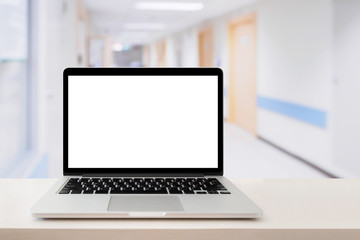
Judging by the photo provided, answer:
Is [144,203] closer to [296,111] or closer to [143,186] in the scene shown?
[143,186]

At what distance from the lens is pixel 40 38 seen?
1.94 meters

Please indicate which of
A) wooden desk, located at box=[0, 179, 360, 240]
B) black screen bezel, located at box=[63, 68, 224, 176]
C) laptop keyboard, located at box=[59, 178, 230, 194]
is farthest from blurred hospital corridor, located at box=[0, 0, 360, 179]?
wooden desk, located at box=[0, 179, 360, 240]

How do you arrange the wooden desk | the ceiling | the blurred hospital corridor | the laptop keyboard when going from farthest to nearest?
the ceiling
the blurred hospital corridor
the laptop keyboard
the wooden desk

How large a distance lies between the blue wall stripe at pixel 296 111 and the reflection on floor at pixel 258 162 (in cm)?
32

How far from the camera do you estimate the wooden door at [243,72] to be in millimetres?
5020

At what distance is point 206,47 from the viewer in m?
6.92

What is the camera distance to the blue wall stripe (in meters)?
3.25

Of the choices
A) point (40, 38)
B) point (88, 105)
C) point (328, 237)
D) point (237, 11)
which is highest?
point (237, 11)

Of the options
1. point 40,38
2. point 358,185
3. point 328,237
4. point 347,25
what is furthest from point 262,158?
point 328,237

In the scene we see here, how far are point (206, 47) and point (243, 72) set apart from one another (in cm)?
167

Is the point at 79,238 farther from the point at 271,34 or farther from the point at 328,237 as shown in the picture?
the point at 271,34

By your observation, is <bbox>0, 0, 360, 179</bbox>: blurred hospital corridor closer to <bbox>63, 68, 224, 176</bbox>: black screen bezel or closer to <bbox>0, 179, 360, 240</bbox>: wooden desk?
<bbox>63, 68, 224, 176</bbox>: black screen bezel

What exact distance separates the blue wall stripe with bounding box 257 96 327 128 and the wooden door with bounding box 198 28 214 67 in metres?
2.18

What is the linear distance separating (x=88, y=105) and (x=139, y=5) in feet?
15.1
